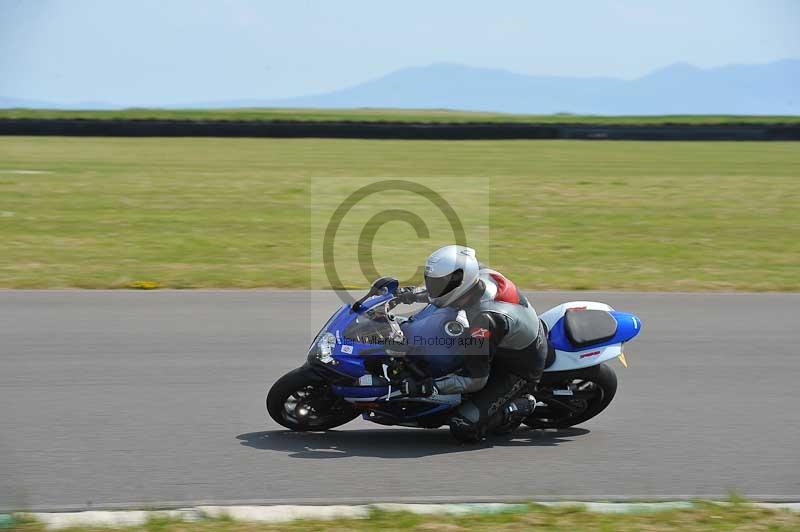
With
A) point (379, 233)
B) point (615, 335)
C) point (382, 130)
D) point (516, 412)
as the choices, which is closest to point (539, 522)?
point (516, 412)

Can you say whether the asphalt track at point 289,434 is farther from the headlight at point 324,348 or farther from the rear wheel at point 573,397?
the headlight at point 324,348

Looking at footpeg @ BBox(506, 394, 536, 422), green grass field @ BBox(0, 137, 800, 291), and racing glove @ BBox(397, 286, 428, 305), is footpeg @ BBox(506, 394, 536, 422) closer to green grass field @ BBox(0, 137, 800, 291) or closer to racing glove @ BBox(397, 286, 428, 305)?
racing glove @ BBox(397, 286, 428, 305)

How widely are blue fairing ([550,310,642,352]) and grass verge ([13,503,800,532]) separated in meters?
1.51

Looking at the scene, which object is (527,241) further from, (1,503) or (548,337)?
(1,503)

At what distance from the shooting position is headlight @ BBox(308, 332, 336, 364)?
20.0 feet

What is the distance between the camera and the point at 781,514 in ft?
16.5

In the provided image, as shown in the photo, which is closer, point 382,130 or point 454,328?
point 454,328

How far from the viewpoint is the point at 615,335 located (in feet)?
21.1

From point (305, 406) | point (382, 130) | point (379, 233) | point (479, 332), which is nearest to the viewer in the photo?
point (479, 332)

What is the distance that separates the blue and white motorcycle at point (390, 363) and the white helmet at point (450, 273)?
0.17 metres

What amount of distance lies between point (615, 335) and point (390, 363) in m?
1.47

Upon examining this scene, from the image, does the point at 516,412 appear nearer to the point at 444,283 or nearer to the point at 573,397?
the point at 573,397

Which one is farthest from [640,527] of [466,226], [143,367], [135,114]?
[135,114]

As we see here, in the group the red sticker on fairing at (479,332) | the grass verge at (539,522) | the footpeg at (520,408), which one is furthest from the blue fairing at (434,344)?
the grass verge at (539,522)
